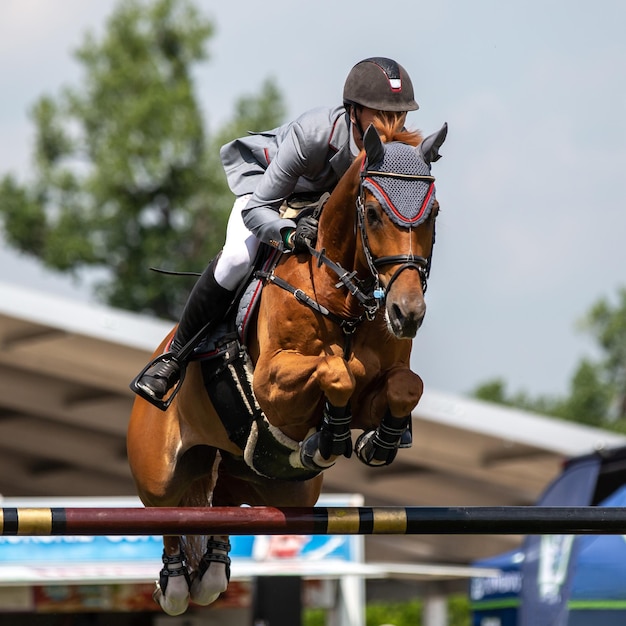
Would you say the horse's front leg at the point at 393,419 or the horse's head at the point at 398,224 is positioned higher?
the horse's head at the point at 398,224

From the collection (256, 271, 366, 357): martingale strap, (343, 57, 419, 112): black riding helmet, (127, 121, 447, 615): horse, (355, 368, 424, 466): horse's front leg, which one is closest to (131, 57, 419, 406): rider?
(343, 57, 419, 112): black riding helmet

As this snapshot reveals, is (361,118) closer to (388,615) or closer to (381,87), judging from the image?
(381,87)

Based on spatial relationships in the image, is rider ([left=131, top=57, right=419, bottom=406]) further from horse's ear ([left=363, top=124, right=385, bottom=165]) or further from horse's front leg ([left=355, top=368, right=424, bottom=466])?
horse's front leg ([left=355, top=368, right=424, bottom=466])

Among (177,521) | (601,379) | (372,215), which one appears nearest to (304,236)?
(372,215)

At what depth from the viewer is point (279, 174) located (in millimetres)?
5176

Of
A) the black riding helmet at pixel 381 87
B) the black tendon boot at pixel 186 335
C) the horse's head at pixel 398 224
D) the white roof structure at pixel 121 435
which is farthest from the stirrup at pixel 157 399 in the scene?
the white roof structure at pixel 121 435

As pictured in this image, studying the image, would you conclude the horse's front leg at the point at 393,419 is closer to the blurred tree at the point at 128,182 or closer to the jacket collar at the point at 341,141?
the jacket collar at the point at 341,141

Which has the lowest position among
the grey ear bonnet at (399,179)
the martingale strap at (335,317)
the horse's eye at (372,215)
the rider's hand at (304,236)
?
the martingale strap at (335,317)

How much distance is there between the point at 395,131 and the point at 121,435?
11741 millimetres

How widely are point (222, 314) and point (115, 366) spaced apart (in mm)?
7882

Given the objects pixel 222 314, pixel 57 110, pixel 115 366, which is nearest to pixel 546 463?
pixel 115 366

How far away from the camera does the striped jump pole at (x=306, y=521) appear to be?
470cm

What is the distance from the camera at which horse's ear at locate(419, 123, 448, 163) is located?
4.77m

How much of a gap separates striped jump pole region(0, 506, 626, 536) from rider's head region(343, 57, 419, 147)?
1502 millimetres
